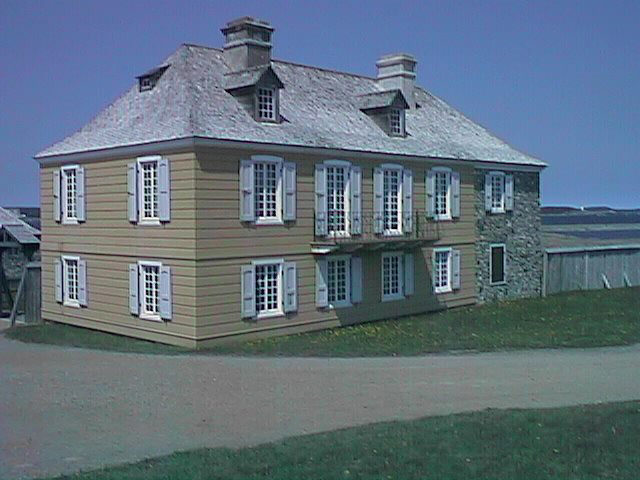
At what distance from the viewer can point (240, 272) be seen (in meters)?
24.1

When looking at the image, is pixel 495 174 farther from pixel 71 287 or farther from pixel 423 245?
pixel 71 287

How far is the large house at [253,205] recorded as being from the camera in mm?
23625

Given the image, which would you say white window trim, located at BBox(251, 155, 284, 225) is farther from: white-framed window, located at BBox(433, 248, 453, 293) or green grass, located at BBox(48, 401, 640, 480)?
green grass, located at BBox(48, 401, 640, 480)

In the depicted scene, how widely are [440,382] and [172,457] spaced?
7.76m

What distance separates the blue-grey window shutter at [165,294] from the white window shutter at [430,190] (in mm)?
10395

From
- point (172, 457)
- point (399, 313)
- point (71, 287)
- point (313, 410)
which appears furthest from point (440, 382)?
point (71, 287)

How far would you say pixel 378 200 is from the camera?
28.1 m

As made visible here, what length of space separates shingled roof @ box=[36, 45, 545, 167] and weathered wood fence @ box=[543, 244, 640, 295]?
570 centimetres

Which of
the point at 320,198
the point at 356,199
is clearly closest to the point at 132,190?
the point at 320,198

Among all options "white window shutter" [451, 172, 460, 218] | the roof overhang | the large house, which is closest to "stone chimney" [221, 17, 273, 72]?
the large house

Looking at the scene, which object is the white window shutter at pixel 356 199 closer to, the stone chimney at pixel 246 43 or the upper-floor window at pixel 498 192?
the stone chimney at pixel 246 43

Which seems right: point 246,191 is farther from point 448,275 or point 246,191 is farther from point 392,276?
point 448,275

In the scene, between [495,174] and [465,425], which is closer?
[465,425]

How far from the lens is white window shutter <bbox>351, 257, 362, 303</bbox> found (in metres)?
27.7
